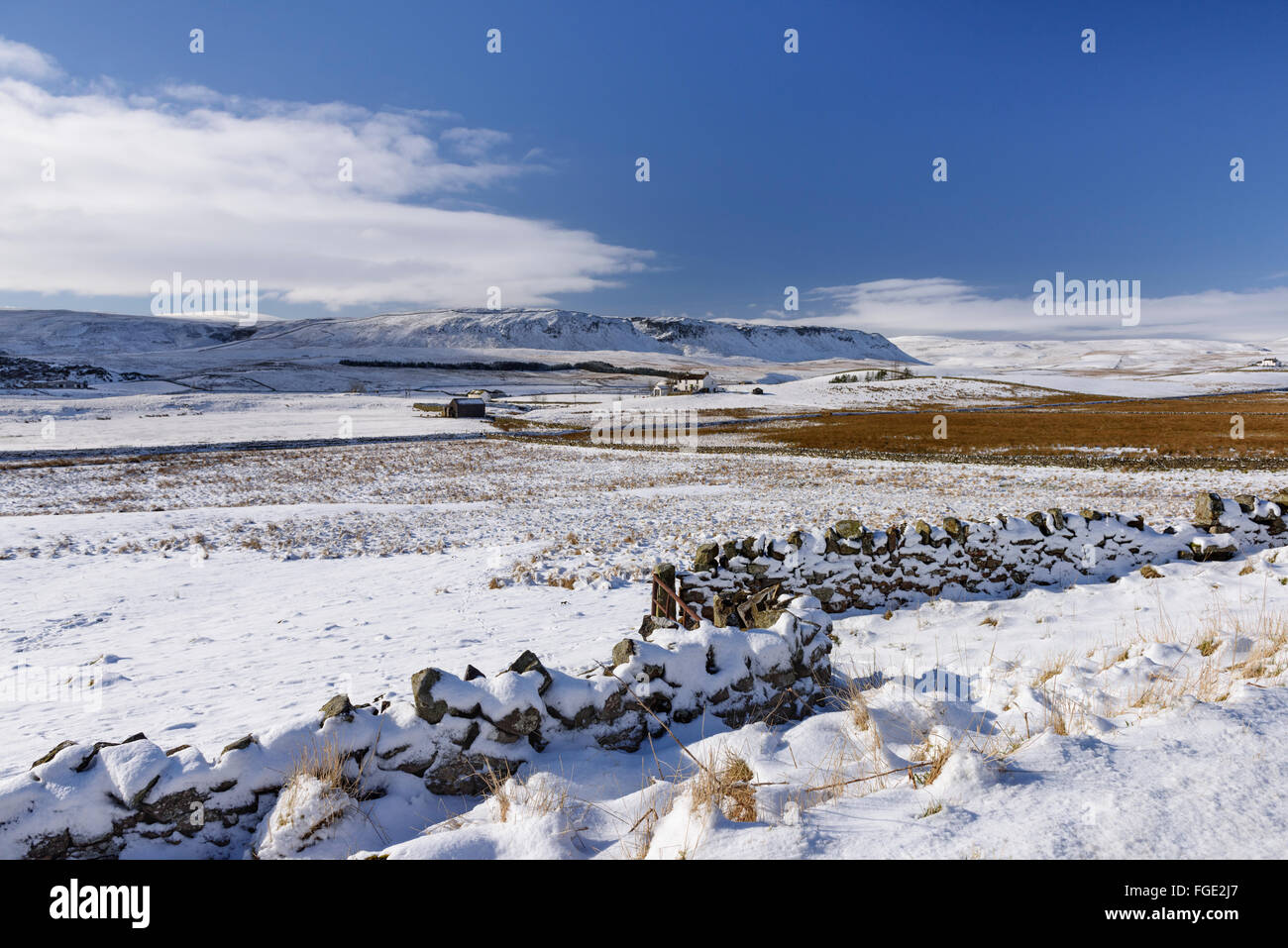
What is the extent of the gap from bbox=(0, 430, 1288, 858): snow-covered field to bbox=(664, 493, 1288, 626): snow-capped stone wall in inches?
24.3

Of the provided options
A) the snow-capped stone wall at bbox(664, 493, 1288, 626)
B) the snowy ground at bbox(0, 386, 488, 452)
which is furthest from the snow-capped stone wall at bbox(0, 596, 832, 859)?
the snowy ground at bbox(0, 386, 488, 452)

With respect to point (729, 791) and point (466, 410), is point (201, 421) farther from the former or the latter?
point (729, 791)

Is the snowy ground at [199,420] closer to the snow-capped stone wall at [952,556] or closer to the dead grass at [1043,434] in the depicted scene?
the dead grass at [1043,434]

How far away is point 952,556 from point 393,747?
29.7 feet

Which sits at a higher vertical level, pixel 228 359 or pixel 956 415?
pixel 228 359

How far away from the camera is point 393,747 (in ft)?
14.7

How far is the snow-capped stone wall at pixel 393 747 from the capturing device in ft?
12.5

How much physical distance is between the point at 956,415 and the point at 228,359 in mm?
156446

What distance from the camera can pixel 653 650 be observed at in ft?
A: 18.2

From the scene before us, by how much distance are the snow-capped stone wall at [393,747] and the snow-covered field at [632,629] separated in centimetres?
24

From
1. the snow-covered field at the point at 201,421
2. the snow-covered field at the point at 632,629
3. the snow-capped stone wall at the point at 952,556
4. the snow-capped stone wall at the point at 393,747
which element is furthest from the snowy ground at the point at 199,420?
the snow-capped stone wall at the point at 393,747

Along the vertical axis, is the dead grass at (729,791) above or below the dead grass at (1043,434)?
below
